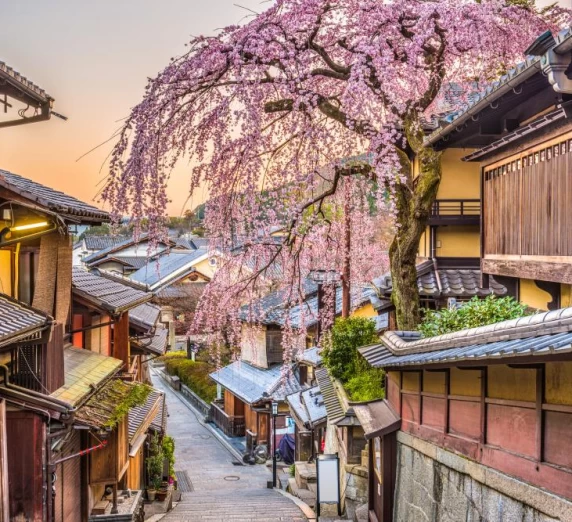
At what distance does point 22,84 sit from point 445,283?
11.2 metres

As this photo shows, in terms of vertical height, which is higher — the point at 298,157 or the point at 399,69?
the point at 399,69

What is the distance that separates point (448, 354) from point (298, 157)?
5.45 metres

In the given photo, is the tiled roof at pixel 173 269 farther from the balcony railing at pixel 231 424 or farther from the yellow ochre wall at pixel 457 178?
the yellow ochre wall at pixel 457 178

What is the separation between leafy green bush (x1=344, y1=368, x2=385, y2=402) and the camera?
13.7 meters

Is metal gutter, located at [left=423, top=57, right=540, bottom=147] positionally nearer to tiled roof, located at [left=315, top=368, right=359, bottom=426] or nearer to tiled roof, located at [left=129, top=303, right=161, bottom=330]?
tiled roof, located at [left=315, top=368, right=359, bottom=426]

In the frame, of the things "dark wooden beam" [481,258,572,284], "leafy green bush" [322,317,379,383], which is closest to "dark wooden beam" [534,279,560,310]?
"dark wooden beam" [481,258,572,284]

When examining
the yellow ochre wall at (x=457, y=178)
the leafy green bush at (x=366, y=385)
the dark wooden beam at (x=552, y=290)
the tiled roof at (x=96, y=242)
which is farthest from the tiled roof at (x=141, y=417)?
the tiled roof at (x=96, y=242)

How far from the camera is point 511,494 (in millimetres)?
5852

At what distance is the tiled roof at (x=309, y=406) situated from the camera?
18828 mm

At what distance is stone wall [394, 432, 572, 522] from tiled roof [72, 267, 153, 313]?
24.7 ft

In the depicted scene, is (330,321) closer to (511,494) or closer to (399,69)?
(399,69)

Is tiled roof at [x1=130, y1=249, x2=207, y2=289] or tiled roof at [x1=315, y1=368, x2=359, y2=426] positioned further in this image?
tiled roof at [x1=130, y1=249, x2=207, y2=289]

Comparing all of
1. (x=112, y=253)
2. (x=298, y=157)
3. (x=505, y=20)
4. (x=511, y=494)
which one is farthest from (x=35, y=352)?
(x=112, y=253)

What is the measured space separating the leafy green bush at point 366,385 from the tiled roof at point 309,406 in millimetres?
4016
